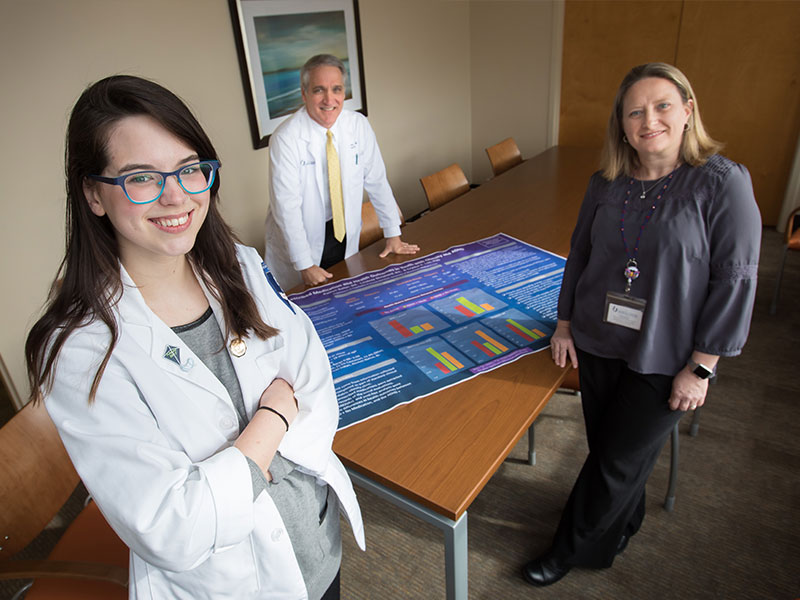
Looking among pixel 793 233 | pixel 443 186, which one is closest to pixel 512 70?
pixel 443 186

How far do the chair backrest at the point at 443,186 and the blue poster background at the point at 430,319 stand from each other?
2.86ft

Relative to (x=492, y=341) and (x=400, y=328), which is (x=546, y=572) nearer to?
(x=492, y=341)

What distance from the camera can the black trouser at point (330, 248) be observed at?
270 centimetres

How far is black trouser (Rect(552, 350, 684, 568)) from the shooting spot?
1450mm

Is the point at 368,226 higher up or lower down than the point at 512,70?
lower down

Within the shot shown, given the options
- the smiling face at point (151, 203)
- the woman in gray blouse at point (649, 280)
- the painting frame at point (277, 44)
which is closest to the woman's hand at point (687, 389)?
the woman in gray blouse at point (649, 280)

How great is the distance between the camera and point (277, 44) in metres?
3.58

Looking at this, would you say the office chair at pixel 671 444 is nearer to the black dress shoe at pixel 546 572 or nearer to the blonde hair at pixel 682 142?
the black dress shoe at pixel 546 572

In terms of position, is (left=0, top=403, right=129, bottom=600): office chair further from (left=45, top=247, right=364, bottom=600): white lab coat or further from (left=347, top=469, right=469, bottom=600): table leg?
(left=347, top=469, right=469, bottom=600): table leg

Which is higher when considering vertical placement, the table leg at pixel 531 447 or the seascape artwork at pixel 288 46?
the seascape artwork at pixel 288 46

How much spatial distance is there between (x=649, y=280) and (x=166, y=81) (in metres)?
2.85

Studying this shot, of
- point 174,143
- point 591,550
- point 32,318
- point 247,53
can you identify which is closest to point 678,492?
point 591,550

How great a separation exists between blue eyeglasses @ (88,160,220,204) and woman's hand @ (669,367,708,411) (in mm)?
1228

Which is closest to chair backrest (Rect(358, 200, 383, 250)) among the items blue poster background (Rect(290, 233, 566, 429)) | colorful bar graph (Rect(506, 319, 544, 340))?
blue poster background (Rect(290, 233, 566, 429))
